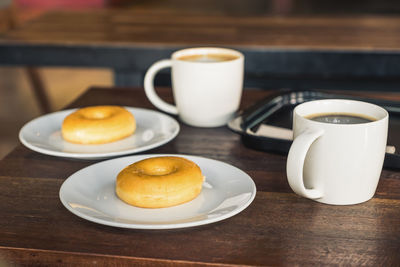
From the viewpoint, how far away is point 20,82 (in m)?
3.37

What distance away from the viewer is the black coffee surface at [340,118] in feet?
1.96

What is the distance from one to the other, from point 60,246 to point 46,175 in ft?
0.60

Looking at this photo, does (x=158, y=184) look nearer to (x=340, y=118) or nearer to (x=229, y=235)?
(x=229, y=235)

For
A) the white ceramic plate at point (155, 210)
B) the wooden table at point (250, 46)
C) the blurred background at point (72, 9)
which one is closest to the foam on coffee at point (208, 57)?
the white ceramic plate at point (155, 210)

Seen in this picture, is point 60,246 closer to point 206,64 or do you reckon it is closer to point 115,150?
point 115,150

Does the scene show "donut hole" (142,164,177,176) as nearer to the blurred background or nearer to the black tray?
the black tray

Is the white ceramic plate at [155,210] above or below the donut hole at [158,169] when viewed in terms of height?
below

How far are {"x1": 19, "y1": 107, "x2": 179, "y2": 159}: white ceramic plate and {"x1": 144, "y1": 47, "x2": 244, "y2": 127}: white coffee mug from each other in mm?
40

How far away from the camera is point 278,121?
83 cm

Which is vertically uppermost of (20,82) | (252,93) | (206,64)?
(206,64)

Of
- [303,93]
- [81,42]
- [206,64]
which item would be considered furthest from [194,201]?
[81,42]

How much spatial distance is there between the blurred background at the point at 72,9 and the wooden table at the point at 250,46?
0.32 m

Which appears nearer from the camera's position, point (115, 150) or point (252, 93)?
point (115, 150)

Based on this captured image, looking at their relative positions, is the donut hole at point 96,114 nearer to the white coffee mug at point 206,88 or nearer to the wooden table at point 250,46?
the white coffee mug at point 206,88
